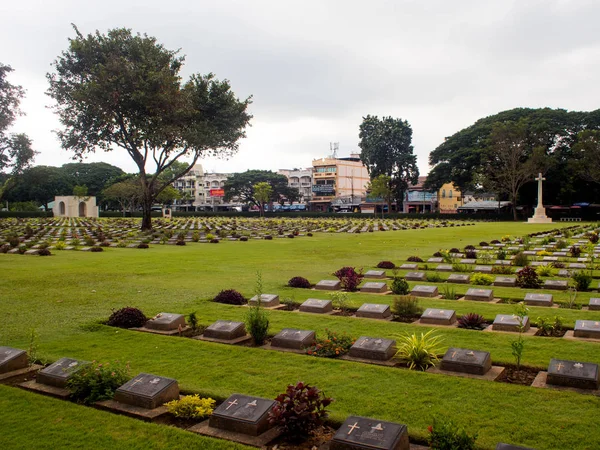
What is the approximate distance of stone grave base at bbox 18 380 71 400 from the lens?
521cm

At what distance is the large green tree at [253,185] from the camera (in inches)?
3462

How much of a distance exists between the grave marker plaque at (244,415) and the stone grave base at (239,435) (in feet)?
0.10

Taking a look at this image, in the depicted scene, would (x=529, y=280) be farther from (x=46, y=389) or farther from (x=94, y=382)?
(x=46, y=389)

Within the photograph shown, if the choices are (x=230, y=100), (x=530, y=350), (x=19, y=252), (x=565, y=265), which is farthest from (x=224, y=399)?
(x=230, y=100)

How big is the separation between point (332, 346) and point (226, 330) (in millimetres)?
1658

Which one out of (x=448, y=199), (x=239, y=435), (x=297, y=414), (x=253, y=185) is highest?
(x=253, y=185)

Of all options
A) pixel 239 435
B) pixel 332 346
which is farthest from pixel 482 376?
pixel 239 435

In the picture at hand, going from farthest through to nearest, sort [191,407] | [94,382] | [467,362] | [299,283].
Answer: [299,283], [467,362], [94,382], [191,407]

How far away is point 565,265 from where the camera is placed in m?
14.6

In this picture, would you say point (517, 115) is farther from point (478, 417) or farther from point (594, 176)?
point (478, 417)

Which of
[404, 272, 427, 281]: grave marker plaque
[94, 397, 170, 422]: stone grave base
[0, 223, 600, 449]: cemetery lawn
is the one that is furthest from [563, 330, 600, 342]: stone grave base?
[94, 397, 170, 422]: stone grave base

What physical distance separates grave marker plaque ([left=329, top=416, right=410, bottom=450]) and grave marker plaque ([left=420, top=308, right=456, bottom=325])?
13.8ft

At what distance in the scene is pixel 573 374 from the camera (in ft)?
17.0

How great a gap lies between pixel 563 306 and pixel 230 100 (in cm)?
2621
